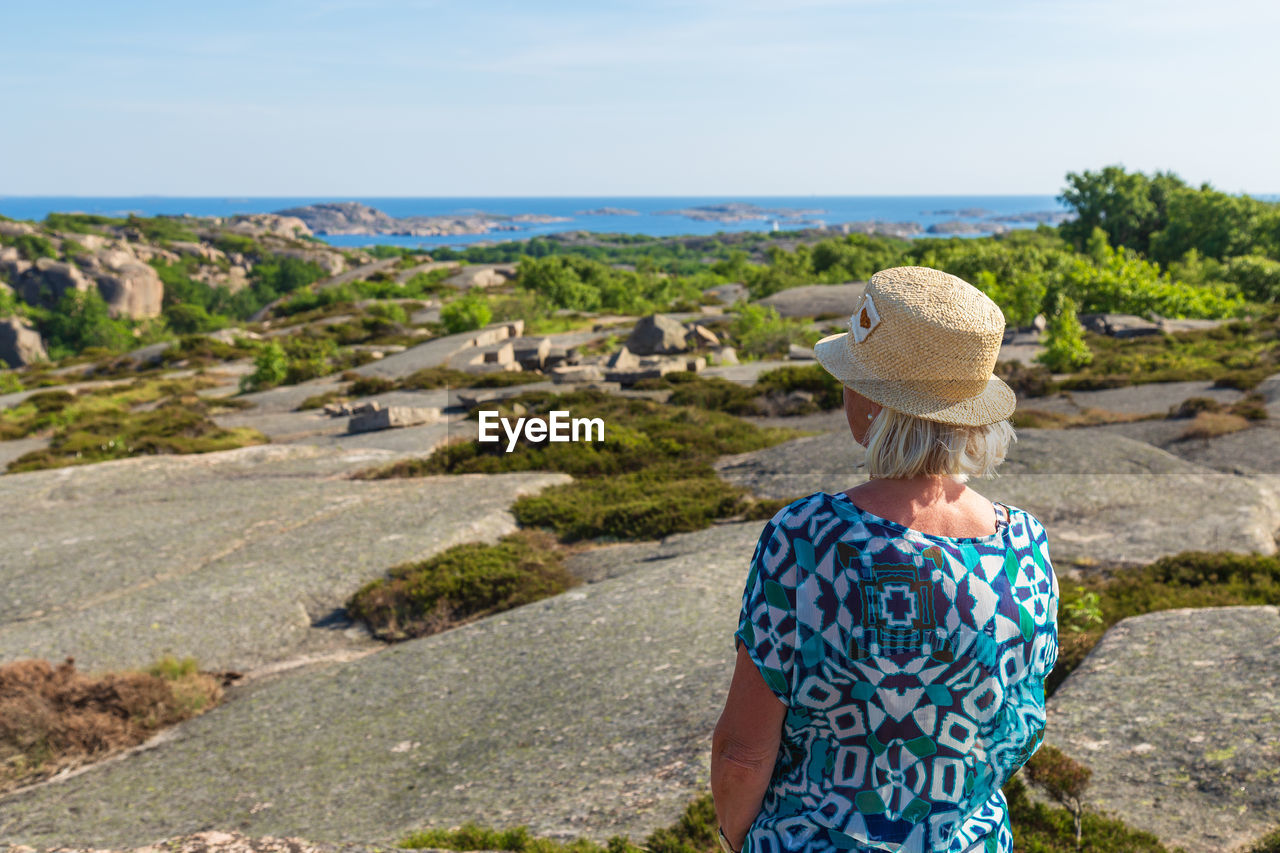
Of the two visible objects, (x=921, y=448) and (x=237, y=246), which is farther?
(x=237, y=246)

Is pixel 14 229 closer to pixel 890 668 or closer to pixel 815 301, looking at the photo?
pixel 815 301

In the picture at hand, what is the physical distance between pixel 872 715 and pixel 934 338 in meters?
1.03

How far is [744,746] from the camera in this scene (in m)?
2.28

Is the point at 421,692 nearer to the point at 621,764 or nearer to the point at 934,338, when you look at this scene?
the point at 621,764

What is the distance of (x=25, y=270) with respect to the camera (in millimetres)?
118500

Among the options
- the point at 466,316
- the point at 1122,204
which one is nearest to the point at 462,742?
the point at 466,316

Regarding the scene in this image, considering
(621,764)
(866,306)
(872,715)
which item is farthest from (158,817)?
(866,306)

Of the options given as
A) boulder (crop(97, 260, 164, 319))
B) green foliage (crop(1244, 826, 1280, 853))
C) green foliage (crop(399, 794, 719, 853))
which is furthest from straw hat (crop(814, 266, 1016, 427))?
boulder (crop(97, 260, 164, 319))

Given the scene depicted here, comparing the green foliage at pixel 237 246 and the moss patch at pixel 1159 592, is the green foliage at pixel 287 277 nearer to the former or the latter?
the green foliage at pixel 237 246

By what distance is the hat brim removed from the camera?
2238mm

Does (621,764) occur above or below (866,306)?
below

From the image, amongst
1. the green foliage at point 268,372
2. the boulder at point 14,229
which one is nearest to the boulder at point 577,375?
the green foliage at point 268,372

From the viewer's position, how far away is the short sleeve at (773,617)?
2.13 m

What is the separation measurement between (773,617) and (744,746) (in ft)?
1.36
